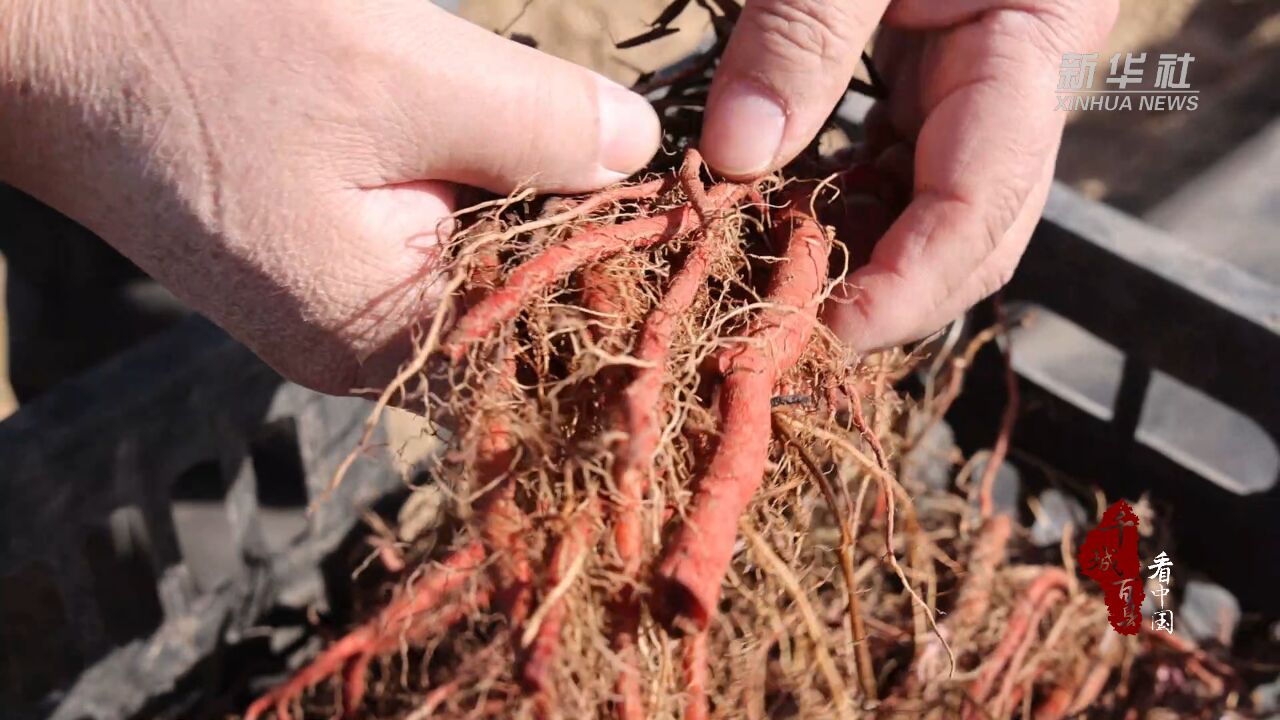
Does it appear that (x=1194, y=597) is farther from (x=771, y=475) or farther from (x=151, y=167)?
(x=151, y=167)

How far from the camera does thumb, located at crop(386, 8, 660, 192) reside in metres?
0.69

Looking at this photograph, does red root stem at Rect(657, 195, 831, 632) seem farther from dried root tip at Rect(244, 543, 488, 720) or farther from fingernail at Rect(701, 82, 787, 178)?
dried root tip at Rect(244, 543, 488, 720)

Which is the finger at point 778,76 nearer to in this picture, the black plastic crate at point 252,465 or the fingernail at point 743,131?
the fingernail at point 743,131

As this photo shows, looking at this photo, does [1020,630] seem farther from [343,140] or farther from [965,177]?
[343,140]

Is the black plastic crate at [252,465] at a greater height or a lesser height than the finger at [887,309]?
lesser

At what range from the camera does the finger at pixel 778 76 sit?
0.77 metres

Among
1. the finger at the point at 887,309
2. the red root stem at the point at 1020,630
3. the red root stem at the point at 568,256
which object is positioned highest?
the red root stem at the point at 568,256

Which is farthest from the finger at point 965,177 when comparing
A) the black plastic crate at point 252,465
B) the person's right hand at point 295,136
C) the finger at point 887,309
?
the black plastic crate at point 252,465

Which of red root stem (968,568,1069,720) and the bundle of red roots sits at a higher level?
the bundle of red roots

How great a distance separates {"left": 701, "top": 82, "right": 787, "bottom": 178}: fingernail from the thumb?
6 cm

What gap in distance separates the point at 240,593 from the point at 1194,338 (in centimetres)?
117

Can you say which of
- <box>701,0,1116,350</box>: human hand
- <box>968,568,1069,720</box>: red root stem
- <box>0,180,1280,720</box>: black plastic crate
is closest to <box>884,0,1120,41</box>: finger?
<box>701,0,1116,350</box>: human hand

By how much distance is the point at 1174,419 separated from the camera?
158 centimetres

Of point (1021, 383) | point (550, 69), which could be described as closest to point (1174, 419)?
point (1021, 383)
